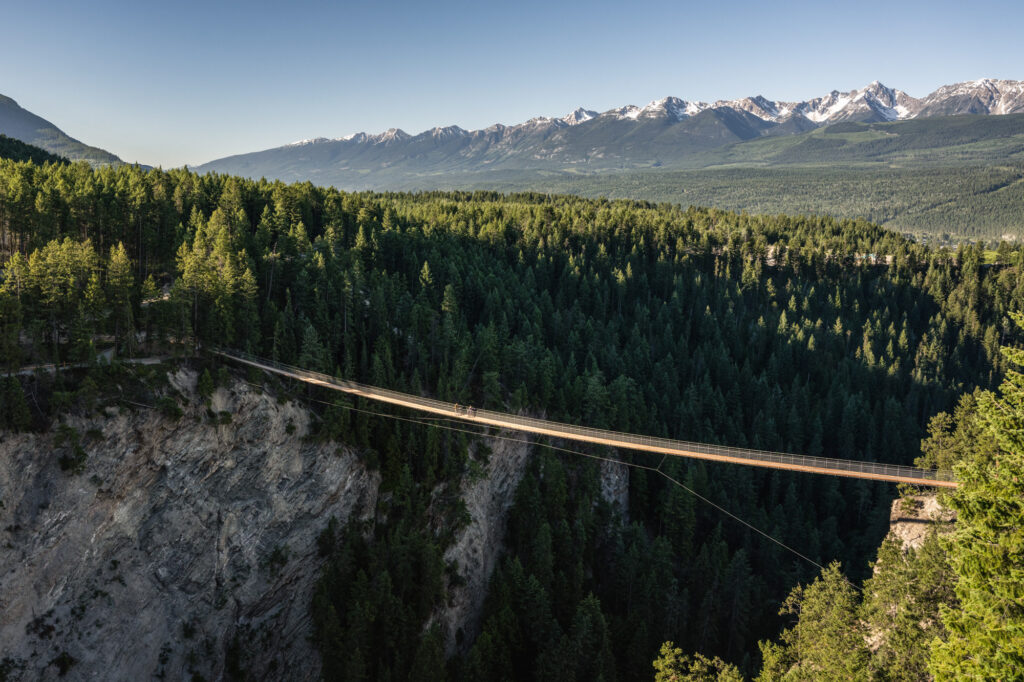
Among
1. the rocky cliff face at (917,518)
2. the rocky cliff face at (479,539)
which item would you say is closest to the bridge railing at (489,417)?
the rocky cliff face at (917,518)

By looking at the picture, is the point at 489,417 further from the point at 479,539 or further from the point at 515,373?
the point at 515,373

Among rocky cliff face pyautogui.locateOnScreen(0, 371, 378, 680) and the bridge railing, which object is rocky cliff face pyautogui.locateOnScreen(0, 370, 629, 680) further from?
the bridge railing

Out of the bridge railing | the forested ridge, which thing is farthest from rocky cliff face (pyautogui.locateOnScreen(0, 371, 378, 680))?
the bridge railing

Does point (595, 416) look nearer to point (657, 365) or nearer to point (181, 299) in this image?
point (657, 365)

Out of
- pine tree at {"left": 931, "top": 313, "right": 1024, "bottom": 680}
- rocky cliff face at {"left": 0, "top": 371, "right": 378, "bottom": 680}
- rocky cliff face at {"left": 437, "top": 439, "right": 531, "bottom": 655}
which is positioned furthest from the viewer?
rocky cliff face at {"left": 437, "top": 439, "right": 531, "bottom": 655}

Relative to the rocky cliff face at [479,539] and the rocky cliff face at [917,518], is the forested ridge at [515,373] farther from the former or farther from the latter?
the rocky cliff face at [917,518]
